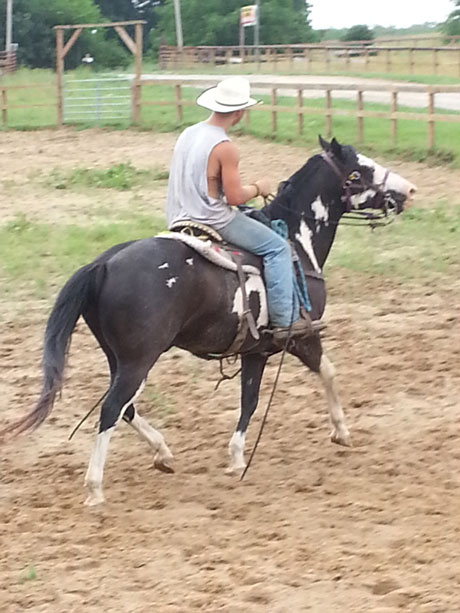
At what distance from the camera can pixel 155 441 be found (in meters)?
5.96

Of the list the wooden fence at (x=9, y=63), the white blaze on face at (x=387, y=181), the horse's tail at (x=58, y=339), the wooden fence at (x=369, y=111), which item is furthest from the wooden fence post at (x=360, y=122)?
the wooden fence at (x=9, y=63)

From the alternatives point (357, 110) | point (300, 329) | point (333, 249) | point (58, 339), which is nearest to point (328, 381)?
point (300, 329)

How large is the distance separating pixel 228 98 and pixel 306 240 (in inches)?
45.4

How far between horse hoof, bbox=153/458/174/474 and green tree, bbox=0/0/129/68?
2215 inches

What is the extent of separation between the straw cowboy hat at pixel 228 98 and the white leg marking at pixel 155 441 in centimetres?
184

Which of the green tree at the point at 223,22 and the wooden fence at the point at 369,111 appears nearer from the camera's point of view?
the wooden fence at the point at 369,111

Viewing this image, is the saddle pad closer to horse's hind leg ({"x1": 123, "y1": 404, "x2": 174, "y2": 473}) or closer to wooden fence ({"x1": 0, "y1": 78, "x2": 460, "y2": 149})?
horse's hind leg ({"x1": 123, "y1": 404, "x2": 174, "y2": 473})

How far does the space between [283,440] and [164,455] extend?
97 centimetres

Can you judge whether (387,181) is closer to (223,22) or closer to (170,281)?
(170,281)

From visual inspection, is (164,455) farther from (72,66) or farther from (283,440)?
(72,66)

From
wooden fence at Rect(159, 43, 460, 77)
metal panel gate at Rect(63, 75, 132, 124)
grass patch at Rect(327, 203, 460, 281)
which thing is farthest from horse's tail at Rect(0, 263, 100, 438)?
wooden fence at Rect(159, 43, 460, 77)

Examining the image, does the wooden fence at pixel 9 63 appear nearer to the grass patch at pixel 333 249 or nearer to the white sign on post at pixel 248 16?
the white sign on post at pixel 248 16

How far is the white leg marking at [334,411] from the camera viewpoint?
6.48 metres

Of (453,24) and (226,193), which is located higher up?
(453,24)
